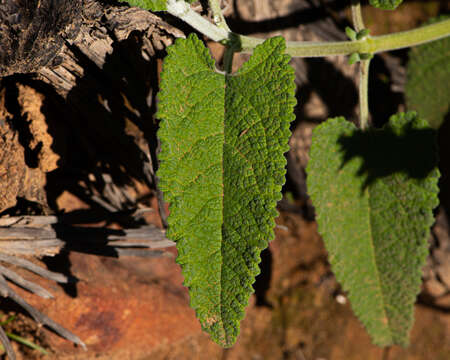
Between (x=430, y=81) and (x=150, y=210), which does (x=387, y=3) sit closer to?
(x=430, y=81)

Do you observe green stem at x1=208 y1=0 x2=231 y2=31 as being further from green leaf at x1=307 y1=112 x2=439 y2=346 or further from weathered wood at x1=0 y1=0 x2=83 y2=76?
green leaf at x1=307 y1=112 x2=439 y2=346

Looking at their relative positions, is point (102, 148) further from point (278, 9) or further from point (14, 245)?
point (278, 9)

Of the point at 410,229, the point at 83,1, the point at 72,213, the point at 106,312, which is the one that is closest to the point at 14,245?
the point at 72,213

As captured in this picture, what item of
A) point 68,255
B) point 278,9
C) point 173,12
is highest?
point 173,12

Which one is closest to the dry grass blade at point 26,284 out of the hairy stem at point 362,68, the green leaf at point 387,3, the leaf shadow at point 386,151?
the leaf shadow at point 386,151

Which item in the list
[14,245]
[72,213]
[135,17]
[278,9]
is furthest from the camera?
[278,9]

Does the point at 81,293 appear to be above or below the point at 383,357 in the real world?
above

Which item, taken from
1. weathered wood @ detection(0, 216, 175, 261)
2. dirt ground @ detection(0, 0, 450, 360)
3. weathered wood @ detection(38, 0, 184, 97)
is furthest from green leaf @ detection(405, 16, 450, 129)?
weathered wood @ detection(0, 216, 175, 261)
